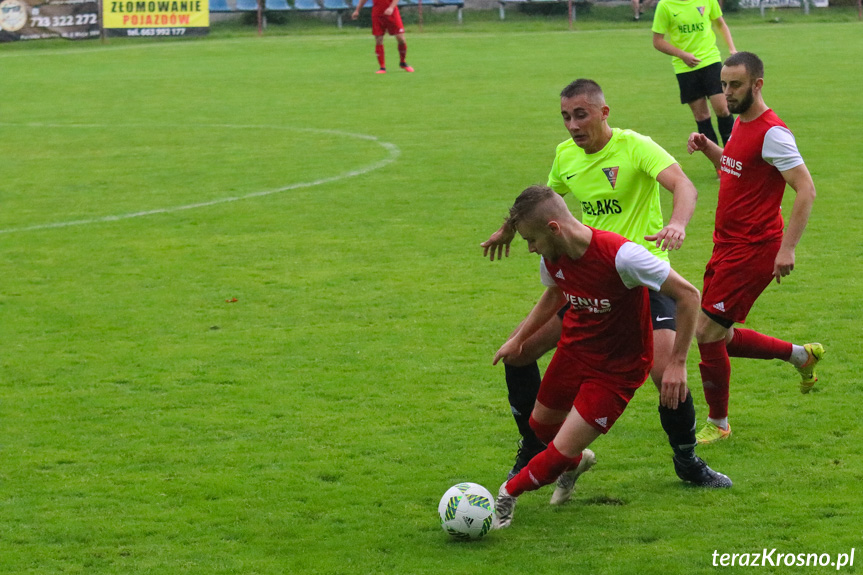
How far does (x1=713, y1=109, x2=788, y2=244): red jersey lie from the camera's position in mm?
6590

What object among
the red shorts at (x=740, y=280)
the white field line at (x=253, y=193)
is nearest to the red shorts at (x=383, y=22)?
the white field line at (x=253, y=193)

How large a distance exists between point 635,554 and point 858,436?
6.74ft

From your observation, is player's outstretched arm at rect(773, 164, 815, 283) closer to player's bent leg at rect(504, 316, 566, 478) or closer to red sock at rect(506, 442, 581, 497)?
player's bent leg at rect(504, 316, 566, 478)

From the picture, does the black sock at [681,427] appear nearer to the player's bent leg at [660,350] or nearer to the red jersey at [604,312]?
the player's bent leg at [660,350]

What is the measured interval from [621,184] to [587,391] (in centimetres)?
Result: 130

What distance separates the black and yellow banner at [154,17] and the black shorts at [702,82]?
2920 cm

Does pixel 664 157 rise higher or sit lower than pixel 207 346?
higher

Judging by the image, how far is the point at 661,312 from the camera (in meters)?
5.98

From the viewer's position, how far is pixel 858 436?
659 cm

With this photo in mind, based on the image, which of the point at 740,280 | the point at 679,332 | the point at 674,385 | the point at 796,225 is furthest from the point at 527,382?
the point at 796,225

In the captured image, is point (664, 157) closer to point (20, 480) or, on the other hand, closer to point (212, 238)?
point (20, 480)

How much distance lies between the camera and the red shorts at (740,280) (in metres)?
6.61

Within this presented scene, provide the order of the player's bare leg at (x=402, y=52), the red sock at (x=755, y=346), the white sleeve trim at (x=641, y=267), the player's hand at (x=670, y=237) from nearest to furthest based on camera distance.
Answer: the white sleeve trim at (x=641, y=267), the player's hand at (x=670, y=237), the red sock at (x=755, y=346), the player's bare leg at (x=402, y=52)

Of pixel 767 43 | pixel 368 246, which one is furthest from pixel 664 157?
pixel 767 43
